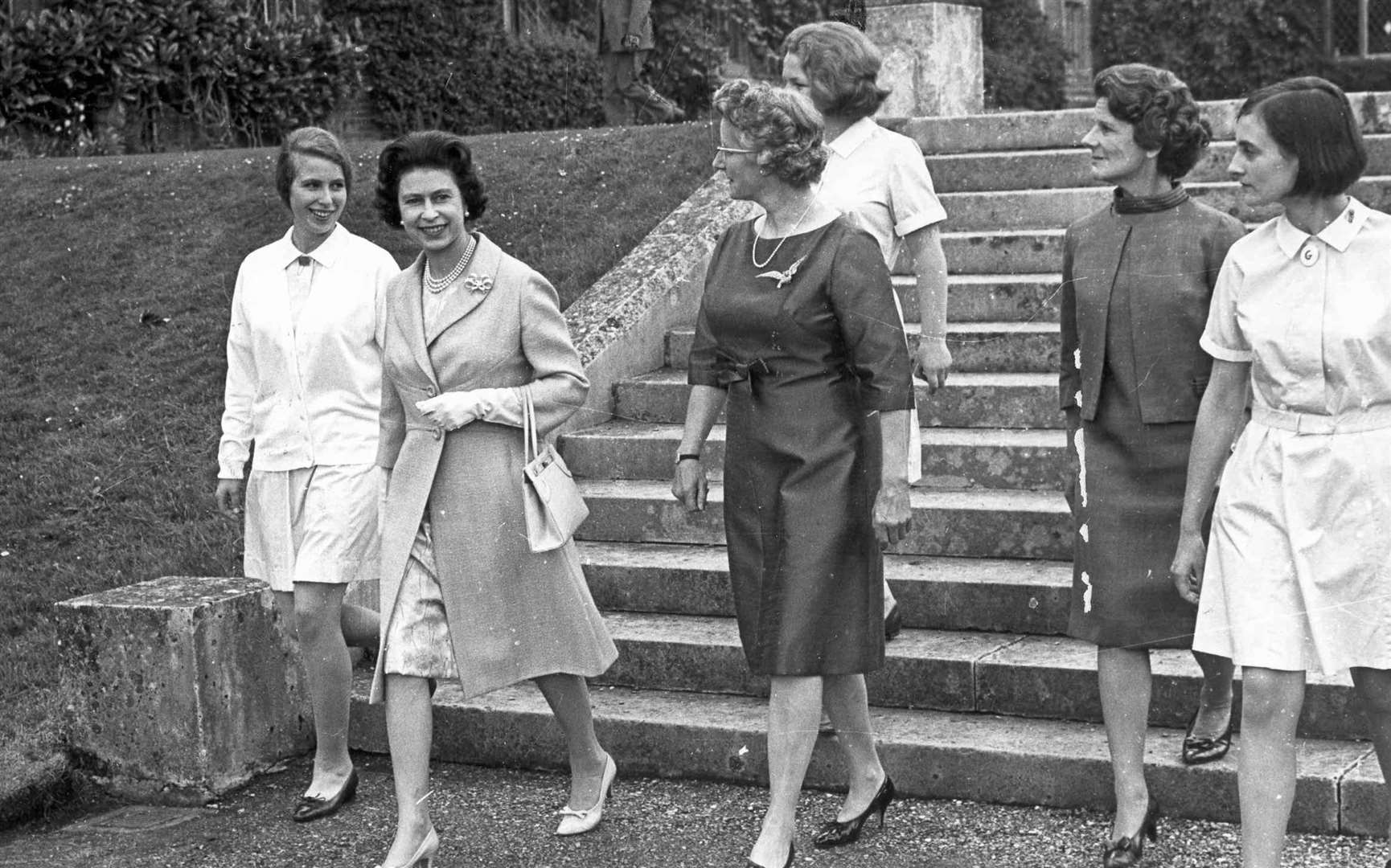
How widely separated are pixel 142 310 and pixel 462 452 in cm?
502

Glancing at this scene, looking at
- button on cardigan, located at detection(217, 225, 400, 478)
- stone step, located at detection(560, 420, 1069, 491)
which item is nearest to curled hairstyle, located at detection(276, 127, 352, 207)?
button on cardigan, located at detection(217, 225, 400, 478)

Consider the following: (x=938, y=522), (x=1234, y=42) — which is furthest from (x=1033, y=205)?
(x=1234, y=42)

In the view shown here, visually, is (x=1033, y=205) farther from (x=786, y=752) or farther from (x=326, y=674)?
(x=786, y=752)

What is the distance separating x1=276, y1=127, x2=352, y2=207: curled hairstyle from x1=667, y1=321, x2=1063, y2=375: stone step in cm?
217

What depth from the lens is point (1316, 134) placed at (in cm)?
404

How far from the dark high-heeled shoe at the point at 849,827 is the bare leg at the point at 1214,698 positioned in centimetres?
87

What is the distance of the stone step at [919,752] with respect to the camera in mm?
4926

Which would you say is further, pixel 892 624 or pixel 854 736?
pixel 892 624

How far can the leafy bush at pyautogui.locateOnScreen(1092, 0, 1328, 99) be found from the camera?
20953 mm

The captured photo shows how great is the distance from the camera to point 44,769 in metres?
5.86

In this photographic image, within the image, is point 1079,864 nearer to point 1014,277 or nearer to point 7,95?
point 1014,277

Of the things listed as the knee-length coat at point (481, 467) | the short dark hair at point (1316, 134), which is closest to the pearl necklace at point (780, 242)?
the knee-length coat at point (481, 467)

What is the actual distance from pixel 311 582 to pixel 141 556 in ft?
7.05

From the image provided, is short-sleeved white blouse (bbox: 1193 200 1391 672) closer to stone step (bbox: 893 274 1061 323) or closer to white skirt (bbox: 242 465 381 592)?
white skirt (bbox: 242 465 381 592)
